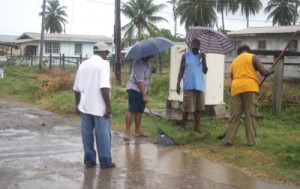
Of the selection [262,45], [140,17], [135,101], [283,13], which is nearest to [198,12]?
[140,17]

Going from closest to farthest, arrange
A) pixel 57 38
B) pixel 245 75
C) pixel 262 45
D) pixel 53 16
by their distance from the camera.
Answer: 1. pixel 245 75
2. pixel 262 45
3. pixel 57 38
4. pixel 53 16

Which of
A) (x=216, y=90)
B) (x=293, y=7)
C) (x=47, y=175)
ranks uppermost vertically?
(x=293, y=7)

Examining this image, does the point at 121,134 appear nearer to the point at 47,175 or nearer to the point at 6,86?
the point at 47,175

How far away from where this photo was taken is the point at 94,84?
6043 mm

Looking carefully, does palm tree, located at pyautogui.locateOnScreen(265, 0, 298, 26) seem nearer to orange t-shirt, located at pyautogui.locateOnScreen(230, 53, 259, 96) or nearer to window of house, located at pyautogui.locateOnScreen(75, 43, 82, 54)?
window of house, located at pyautogui.locateOnScreen(75, 43, 82, 54)

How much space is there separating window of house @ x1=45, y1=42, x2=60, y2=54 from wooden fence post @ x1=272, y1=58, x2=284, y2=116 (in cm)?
4330

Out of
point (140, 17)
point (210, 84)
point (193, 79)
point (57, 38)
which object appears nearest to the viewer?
point (193, 79)

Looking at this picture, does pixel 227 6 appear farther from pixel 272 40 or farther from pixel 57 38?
pixel 272 40

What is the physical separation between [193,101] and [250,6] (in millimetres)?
49447

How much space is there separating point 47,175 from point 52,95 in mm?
10443

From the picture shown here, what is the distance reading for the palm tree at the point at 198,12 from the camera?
49094 mm

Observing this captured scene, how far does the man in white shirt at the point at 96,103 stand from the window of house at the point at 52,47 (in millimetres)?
46351

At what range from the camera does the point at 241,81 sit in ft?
24.1

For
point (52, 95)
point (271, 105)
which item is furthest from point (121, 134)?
point (52, 95)
